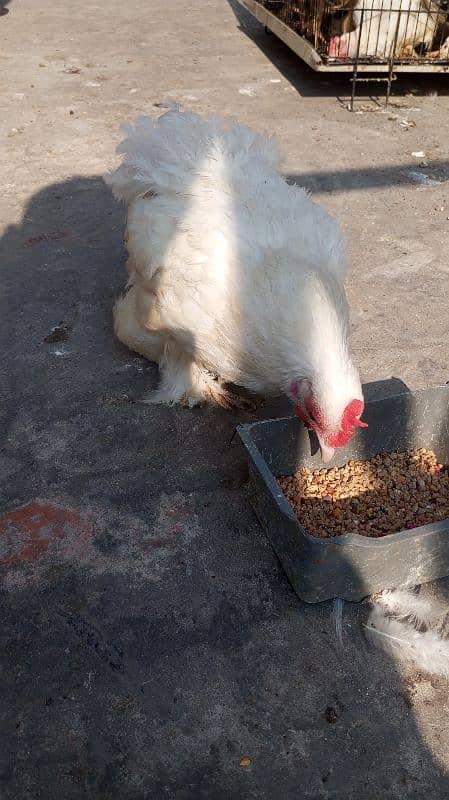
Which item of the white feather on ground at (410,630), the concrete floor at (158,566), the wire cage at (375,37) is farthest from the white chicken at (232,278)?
the wire cage at (375,37)

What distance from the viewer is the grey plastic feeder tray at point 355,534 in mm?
2488

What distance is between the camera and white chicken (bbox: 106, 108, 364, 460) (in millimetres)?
2775

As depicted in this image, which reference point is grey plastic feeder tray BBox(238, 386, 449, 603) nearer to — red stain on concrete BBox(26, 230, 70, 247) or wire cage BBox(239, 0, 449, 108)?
red stain on concrete BBox(26, 230, 70, 247)

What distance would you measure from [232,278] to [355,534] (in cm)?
127

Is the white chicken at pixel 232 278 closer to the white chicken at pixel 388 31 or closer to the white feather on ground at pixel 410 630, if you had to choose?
the white feather on ground at pixel 410 630

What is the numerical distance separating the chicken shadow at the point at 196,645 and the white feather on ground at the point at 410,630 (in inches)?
2.9

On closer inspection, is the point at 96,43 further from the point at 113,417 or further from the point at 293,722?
the point at 293,722

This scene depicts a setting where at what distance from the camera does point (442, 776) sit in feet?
7.26

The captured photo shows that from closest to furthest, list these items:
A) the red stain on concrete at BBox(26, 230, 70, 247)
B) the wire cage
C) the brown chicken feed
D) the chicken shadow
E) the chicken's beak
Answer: the chicken shadow
the chicken's beak
the brown chicken feed
the red stain on concrete at BBox(26, 230, 70, 247)
the wire cage

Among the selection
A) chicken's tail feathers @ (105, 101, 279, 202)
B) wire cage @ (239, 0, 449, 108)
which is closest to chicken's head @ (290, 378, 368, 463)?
chicken's tail feathers @ (105, 101, 279, 202)

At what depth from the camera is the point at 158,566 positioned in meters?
2.87

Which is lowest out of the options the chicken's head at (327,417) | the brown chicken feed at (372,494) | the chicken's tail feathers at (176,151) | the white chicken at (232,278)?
the brown chicken feed at (372,494)

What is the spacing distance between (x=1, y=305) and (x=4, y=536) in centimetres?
205

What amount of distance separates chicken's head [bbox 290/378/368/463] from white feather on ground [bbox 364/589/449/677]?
663 millimetres
